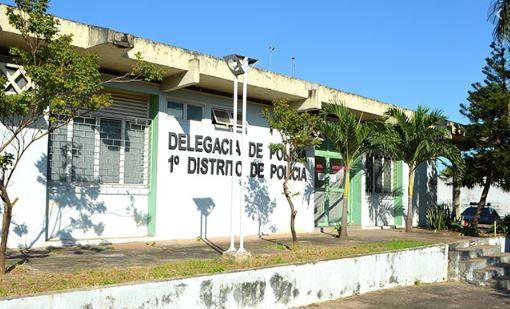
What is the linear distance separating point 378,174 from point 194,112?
8.56 m

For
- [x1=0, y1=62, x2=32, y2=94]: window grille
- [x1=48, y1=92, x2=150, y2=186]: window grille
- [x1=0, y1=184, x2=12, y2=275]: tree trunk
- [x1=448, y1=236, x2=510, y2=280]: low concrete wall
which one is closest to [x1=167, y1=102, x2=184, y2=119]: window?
[x1=48, y1=92, x2=150, y2=186]: window grille

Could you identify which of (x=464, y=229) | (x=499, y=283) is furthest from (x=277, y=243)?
(x=464, y=229)

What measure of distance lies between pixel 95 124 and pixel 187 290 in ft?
19.1

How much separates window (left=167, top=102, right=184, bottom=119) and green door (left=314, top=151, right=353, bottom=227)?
207 inches

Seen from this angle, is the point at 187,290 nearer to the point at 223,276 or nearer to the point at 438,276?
the point at 223,276

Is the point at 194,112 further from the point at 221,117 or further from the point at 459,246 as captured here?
the point at 459,246

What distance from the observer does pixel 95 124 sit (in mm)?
11820

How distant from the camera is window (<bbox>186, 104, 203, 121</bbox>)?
13312mm

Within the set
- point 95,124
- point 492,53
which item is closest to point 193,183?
point 95,124

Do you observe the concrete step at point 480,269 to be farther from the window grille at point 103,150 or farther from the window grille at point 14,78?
the window grille at point 14,78

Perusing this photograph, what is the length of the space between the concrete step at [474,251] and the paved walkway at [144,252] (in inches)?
89.0

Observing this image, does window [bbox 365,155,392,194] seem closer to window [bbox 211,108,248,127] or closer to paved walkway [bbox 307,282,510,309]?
window [bbox 211,108,248,127]

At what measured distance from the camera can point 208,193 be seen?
532 inches

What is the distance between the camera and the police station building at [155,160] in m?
10.4
